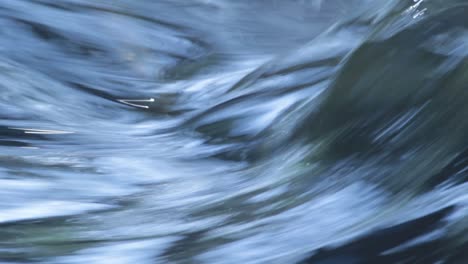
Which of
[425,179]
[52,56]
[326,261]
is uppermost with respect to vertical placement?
[52,56]

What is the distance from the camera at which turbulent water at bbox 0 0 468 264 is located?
1.28 m

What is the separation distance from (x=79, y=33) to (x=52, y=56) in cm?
27

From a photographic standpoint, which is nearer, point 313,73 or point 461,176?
point 461,176

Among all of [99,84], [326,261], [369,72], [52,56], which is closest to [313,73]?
[369,72]

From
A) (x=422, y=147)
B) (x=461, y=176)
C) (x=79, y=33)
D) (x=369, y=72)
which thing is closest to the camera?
(x=461, y=176)

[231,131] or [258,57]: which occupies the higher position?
[258,57]

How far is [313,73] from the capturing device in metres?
2.39

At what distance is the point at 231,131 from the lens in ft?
7.34

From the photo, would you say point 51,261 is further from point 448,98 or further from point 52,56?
point 52,56

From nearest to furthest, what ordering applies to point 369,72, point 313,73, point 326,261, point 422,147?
point 326,261
point 422,147
point 369,72
point 313,73

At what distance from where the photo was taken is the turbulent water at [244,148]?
1.28 m

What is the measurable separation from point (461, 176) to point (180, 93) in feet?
5.58

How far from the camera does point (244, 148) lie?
206 centimetres

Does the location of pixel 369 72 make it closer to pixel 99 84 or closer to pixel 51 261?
pixel 51 261
